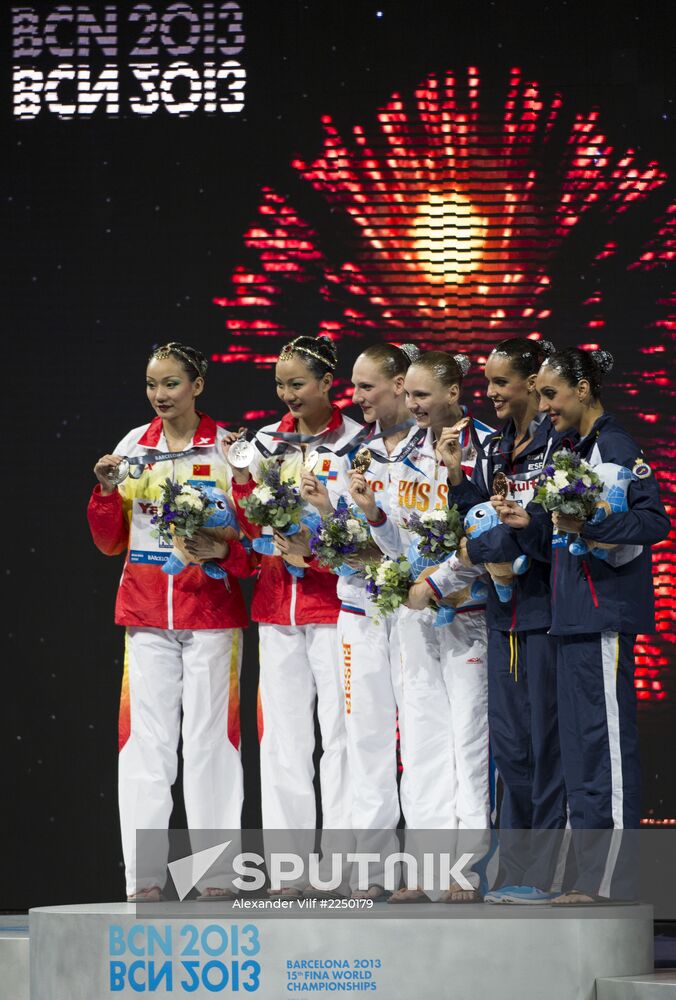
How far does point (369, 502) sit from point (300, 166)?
2.10 meters

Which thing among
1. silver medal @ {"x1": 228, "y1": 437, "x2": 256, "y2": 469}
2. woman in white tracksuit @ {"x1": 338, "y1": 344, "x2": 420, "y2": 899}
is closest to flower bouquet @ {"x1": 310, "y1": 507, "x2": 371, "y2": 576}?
woman in white tracksuit @ {"x1": 338, "y1": 344, "x2": 420, "y2": 899}

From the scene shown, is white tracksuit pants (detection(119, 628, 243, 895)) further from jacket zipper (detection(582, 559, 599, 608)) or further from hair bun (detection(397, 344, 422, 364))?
jacket zipper (detection(582, 559, 599, 608))

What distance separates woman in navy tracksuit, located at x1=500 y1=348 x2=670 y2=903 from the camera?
4.35 m

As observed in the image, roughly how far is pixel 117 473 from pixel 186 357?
498 millimetres

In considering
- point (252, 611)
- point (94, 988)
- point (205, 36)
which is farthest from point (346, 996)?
point (205, 36)

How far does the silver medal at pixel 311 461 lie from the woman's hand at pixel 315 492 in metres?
0.18

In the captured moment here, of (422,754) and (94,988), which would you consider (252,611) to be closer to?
(422,754)

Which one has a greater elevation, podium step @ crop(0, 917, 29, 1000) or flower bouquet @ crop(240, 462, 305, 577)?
flower bouquet @ crop(240, 462, 305, 577)

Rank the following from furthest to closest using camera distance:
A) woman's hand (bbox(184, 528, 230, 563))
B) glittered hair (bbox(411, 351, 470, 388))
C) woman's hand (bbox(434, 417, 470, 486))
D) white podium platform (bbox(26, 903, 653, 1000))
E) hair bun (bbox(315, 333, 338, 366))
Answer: hair bun (bbox(315, 333, 338, 366)) → woman's hand (bbox(184, 528, 230, 563)) → glittered hair (bbox(411, 351, 470, 388)) → woman's hand (bbox(434, 417, 470, 486)) → white podium platform (bbox(26, 903, 653, 1000))

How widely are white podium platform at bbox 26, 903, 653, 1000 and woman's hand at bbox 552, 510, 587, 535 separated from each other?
3.53ft

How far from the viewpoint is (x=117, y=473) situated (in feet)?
17.3

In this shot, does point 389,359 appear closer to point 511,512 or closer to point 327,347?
point 327,347

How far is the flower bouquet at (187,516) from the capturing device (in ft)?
16.7

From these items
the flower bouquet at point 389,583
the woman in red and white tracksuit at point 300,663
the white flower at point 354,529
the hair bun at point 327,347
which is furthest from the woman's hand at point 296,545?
the hair bun at point 327,347
